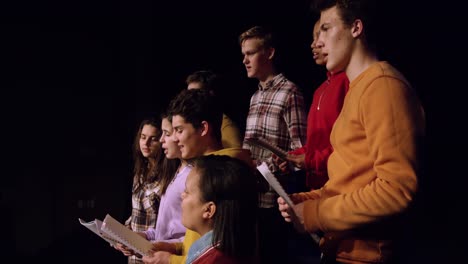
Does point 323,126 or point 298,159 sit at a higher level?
point 323,126

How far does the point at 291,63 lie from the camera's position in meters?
3.77

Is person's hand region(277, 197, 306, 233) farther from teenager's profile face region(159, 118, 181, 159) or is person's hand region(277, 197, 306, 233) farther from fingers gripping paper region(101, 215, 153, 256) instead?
teenager's profile face region(159, 118, 181, 159)

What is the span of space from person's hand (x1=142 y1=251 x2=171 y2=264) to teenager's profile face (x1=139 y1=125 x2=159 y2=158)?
0.95 m

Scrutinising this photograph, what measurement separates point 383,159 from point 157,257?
0.95 m

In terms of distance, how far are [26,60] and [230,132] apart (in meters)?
2.40

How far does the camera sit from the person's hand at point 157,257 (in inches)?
76.0

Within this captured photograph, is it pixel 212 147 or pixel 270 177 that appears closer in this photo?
pixel 270 177

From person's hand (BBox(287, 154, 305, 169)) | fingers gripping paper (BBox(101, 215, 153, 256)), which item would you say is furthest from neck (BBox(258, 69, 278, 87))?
fingers gripping paper (BBox(101, 215, 153, 256))

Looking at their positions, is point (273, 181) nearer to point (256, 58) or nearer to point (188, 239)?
point (188, 239)

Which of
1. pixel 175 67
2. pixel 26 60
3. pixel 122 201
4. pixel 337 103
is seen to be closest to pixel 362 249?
pixel 337 103

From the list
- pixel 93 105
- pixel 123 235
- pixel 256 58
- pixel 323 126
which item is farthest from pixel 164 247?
pixel 93 105

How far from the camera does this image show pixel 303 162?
7.04 feet

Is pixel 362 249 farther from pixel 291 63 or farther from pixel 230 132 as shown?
pixel 291 63

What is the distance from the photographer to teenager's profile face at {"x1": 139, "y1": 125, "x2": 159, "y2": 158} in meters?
2.86
